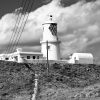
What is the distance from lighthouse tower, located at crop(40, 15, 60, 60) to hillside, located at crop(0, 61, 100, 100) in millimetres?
7913

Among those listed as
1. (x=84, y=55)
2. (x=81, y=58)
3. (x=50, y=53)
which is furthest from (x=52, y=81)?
(x=84, y=55)

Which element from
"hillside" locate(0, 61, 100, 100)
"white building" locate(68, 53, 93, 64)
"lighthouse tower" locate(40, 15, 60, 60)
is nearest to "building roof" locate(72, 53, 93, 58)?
"white building" locate(68, 53, 93, 64)

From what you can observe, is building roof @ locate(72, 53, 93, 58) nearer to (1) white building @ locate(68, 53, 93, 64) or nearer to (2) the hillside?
(1) white building @ locate(68, 53, 93, 64)

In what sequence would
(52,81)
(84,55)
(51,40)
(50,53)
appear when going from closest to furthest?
(52,81) → (50,53) → (84,55) → (51,40)

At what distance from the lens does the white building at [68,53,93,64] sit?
7471 cm

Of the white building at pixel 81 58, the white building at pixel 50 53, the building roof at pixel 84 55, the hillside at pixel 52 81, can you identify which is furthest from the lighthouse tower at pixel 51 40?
the hillside at pixel 52 81

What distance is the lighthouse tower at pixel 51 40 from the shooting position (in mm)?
77250

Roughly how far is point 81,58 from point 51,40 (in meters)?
8.78

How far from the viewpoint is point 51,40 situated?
7788 cm

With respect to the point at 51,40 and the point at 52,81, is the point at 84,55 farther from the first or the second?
the point at 52,81

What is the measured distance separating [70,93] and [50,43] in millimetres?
31277

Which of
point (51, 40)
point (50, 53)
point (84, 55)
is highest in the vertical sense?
point (51, 40)

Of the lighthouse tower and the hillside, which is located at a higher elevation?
the lighthouse tower

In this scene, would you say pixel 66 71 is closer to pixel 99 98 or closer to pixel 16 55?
pixel 16 55
